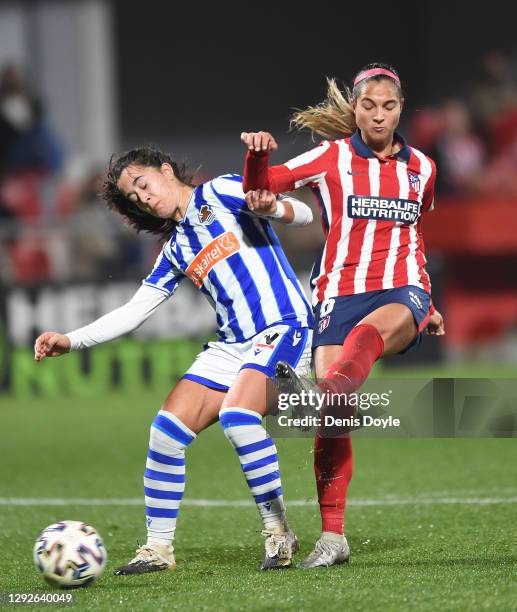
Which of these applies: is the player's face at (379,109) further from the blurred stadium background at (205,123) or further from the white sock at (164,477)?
the blurred stadium background at (205,123)

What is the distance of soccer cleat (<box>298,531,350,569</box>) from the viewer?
524cm

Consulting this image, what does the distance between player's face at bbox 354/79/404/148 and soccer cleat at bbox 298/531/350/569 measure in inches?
66.2

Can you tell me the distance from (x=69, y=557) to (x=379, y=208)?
1893mm

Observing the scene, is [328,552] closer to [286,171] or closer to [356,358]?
[356,358]

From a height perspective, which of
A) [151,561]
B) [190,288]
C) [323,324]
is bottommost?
[151,561]

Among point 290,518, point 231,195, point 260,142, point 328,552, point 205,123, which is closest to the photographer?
point 260,142

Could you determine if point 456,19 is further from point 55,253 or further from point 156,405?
point 156,405

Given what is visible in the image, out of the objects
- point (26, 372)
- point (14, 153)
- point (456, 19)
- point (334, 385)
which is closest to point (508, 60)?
point (456, 19)

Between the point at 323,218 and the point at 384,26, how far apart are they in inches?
649

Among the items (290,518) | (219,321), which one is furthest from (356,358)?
(290,518)

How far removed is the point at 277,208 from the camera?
5309mm

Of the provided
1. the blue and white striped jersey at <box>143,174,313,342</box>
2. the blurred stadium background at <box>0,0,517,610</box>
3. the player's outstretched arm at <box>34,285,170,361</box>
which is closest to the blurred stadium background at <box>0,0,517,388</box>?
the blurred stadium background at <box>0,0,517,610</box>

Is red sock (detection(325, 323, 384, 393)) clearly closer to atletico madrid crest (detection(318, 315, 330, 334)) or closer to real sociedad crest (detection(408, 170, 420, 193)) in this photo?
atletico madrid crest (detection(318, 315, 330, 334))

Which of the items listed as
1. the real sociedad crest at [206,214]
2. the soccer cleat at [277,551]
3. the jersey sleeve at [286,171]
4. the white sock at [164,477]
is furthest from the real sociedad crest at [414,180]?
the soccer cleat at [277,551]
